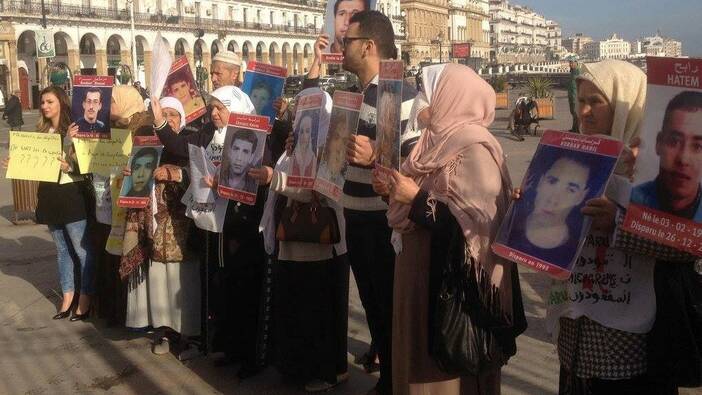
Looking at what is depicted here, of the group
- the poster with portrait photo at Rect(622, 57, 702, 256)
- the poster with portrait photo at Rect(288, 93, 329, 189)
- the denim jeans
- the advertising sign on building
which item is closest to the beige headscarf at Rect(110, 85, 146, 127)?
the denim jeans

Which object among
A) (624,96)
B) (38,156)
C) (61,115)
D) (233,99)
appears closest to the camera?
(624,96)

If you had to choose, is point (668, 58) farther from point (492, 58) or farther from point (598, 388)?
point (492, 58)

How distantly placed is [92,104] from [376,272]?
2.64m

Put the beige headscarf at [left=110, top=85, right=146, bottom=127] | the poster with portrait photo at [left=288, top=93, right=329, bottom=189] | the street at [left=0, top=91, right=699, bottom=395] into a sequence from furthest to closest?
1. the beige headscarf at [left=110, top=85, right=146, bottom=127]
2. the street at [left=0, top=91, right=699, bottom=395]
3. the poster with portrait photo at [left=288, top=93, right=329, bottom=189]

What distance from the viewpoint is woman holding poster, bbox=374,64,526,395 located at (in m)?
2.71

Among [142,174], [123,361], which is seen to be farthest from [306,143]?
[123,361]

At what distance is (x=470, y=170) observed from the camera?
2756 millimetres

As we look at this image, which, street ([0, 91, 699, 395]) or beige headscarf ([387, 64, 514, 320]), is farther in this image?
street ([0, 91, 699, 395])

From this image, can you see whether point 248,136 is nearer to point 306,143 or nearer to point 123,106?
point 306,143

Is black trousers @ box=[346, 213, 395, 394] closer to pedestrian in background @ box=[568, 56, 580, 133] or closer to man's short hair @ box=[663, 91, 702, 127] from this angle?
pedestrian in background @ box=[568, 56, 580, 133]

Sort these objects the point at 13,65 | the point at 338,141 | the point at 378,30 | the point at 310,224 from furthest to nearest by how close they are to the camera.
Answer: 1. the point at 13,65
2. the point at 310,224
3. the point at 378,30
4. the point at 338,141

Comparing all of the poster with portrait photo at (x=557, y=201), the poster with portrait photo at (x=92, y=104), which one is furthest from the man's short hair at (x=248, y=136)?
the poster with portrait photo at (x=557, y=201)

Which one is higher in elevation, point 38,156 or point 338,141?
point 338,141

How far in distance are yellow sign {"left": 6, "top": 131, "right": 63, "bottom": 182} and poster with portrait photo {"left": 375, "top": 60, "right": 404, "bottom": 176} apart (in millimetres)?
3433
